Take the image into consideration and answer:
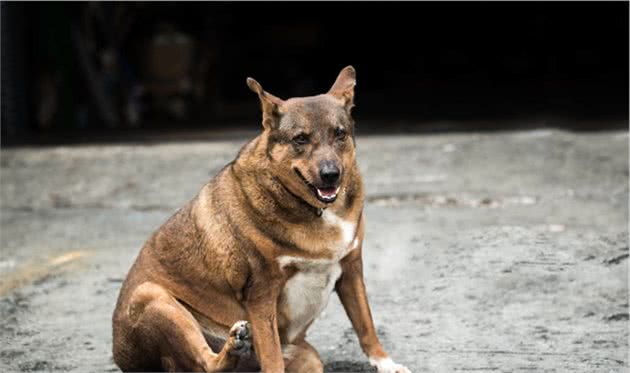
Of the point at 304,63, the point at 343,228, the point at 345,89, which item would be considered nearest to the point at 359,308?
the point at 343,228

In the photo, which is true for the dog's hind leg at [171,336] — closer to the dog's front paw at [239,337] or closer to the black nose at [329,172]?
the dog's front paw at [239,337]

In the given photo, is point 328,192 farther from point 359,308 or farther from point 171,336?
point 171,336

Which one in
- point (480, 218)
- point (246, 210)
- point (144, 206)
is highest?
point (246, 210)

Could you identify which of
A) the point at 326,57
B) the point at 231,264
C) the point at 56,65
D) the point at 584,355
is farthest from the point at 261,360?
the point at 326,57

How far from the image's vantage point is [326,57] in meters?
16.9

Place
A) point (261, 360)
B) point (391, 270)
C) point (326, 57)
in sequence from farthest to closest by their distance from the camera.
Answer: point (326, 57)
point (391, 270)
point (261, 360)

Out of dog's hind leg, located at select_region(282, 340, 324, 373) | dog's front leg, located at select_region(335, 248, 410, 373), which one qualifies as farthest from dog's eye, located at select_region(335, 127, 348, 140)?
dog's hind leg, located at select_region(282, 340, 324, 373)

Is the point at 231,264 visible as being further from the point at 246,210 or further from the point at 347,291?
the point at 347,291

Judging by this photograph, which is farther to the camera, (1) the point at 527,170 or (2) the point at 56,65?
(2) the point at 56,65

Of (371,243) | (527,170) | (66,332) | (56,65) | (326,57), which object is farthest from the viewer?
(326,57)

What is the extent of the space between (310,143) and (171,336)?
105 cm

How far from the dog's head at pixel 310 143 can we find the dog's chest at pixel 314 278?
18cm

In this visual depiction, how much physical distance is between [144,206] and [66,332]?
8.95 ft

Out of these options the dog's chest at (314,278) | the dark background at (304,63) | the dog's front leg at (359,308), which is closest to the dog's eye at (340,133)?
the dog's chest at (314,278)
